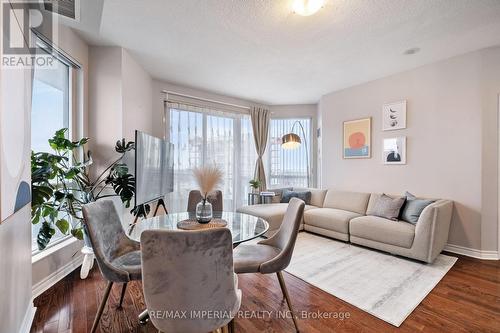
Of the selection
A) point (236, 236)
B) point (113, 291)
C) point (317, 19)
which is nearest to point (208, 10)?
point (317, 19)

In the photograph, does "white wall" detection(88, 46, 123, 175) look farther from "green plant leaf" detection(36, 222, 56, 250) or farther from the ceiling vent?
"green plant leaf" detection(36, 222, 56, 250)

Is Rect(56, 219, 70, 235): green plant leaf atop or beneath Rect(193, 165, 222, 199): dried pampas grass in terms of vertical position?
beneath

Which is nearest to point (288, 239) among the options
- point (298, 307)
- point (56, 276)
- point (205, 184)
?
point (298, 307)

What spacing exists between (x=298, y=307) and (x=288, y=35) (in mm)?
2696

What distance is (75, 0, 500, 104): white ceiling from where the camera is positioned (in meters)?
2.02

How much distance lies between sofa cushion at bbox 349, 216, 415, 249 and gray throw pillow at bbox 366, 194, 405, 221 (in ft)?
0.32

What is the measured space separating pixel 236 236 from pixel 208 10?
2030 millimetres

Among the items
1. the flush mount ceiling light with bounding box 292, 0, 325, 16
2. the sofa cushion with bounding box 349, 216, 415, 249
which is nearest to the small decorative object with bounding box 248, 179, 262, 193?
the sofa cushion with bounding box 349, 216, 415, 249

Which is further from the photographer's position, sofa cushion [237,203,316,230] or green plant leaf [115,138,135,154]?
sofa cushion [237,203,316,230]

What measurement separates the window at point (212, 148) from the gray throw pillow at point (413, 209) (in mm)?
2931

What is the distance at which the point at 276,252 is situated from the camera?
1856 millimetres

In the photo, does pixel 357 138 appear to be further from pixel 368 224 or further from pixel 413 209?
pixel 368 224

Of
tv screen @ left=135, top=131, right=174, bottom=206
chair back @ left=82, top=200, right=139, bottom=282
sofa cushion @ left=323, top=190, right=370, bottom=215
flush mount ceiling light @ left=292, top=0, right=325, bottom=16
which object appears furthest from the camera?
sofa cushion @ left=323, top=190, right=370, bottom=215

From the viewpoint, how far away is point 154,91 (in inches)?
151
